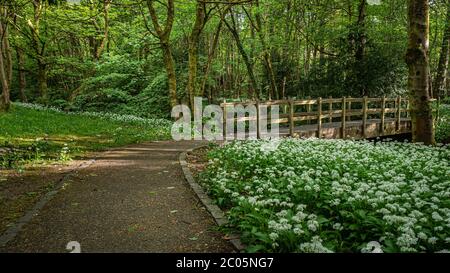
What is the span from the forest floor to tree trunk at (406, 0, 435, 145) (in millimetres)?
9841

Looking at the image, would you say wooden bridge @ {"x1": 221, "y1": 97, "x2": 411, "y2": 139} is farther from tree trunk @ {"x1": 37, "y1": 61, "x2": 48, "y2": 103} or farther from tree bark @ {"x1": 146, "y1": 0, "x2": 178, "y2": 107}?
tree trunk @ {"x1": 37, "y1": 61, "x2": 48, "y2": 103}

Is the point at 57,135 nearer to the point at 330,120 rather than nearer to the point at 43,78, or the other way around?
the point at 330,120

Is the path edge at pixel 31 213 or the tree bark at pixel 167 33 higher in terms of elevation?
the tree bark at pixel 167 33

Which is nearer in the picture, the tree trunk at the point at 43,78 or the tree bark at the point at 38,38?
the tree bark at the point at 38,38

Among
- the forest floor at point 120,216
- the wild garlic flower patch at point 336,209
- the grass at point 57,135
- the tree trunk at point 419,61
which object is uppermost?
the tree trunk at point 419,61

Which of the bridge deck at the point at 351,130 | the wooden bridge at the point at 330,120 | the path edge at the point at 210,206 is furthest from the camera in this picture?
the bridge deck at the point at 351,130

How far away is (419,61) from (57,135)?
50.3ft

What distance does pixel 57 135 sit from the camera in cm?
1633

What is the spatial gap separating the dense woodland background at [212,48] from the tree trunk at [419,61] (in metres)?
8.58

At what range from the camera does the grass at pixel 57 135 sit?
11719 millimetres

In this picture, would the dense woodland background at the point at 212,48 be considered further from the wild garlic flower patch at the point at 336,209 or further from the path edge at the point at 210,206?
the wild garlic flower patch at the point at 336,209

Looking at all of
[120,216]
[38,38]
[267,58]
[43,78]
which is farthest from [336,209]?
[38,38]

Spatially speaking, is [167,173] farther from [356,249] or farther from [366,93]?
[366,93]

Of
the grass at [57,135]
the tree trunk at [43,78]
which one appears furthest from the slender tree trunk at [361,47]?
the tree trunk at [43,78]
